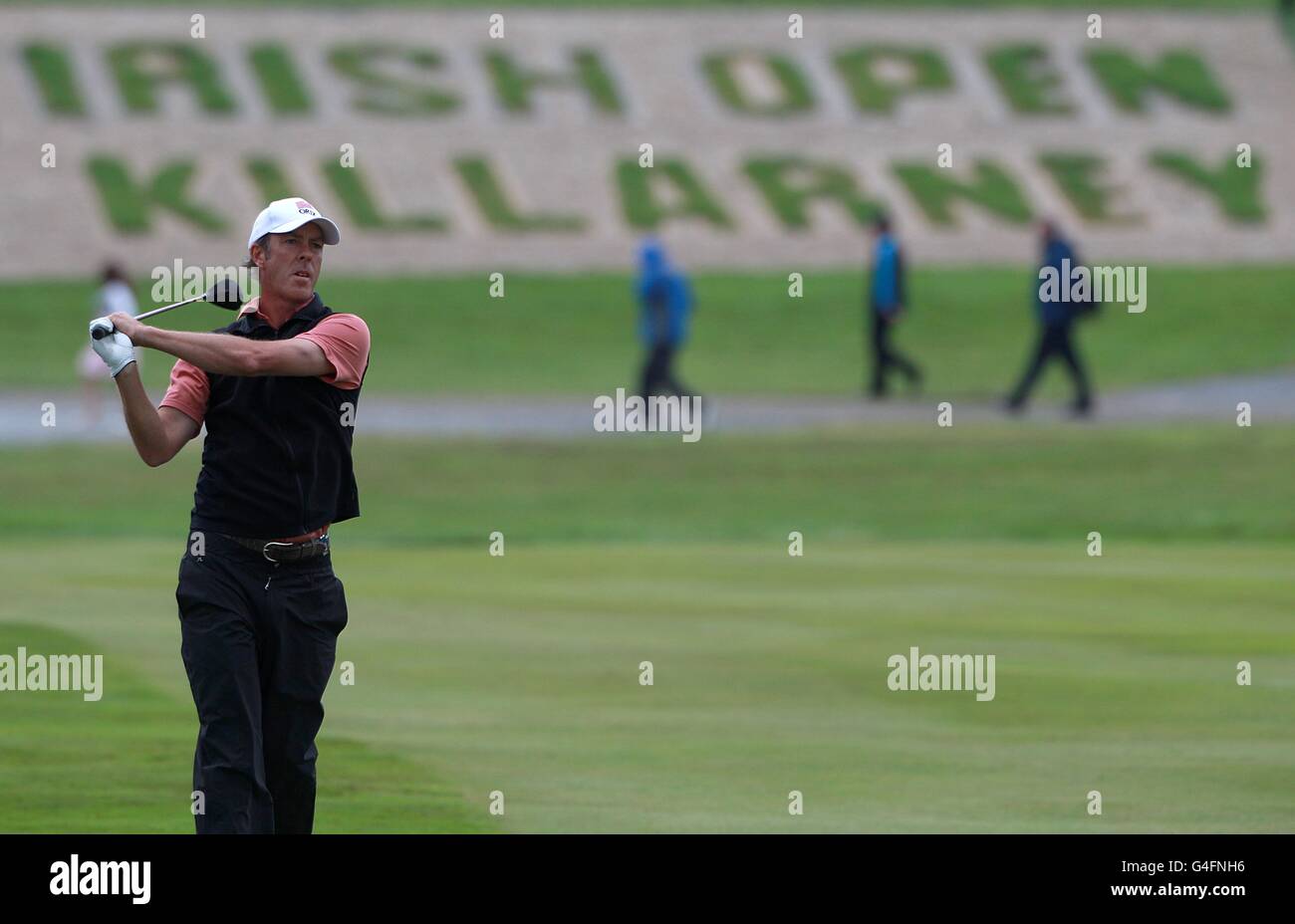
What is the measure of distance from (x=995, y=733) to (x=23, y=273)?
35.4m

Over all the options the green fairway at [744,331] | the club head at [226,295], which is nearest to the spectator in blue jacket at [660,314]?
the green fairway at [744,331]

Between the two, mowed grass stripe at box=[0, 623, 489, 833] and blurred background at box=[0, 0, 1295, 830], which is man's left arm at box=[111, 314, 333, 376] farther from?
blurred background at box=[0, 0, 1295, 830]

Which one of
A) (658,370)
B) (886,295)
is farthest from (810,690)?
(886,295)

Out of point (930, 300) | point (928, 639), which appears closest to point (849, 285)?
point (930, 300)

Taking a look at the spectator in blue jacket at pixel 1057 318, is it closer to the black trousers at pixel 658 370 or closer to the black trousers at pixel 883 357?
the black trousers at pixel 883 357

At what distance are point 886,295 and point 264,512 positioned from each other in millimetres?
22234

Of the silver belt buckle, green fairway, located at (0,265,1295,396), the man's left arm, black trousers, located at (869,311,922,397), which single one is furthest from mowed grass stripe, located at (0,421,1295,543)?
the man's left arm

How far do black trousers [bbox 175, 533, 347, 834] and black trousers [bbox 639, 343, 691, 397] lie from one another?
19.9m

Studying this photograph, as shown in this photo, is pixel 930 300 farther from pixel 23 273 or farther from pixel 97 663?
pixel 97 663

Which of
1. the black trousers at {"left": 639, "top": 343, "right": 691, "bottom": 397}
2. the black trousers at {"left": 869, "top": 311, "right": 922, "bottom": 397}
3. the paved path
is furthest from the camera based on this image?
the black trousers at {"left": 869, "top": 311, "right": 922, "bottom": 397}

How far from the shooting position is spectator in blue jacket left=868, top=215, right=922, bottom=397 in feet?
94.2

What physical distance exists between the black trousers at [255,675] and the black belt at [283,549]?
0.9 inches

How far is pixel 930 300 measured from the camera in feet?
140

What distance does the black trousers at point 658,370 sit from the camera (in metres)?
27.1
